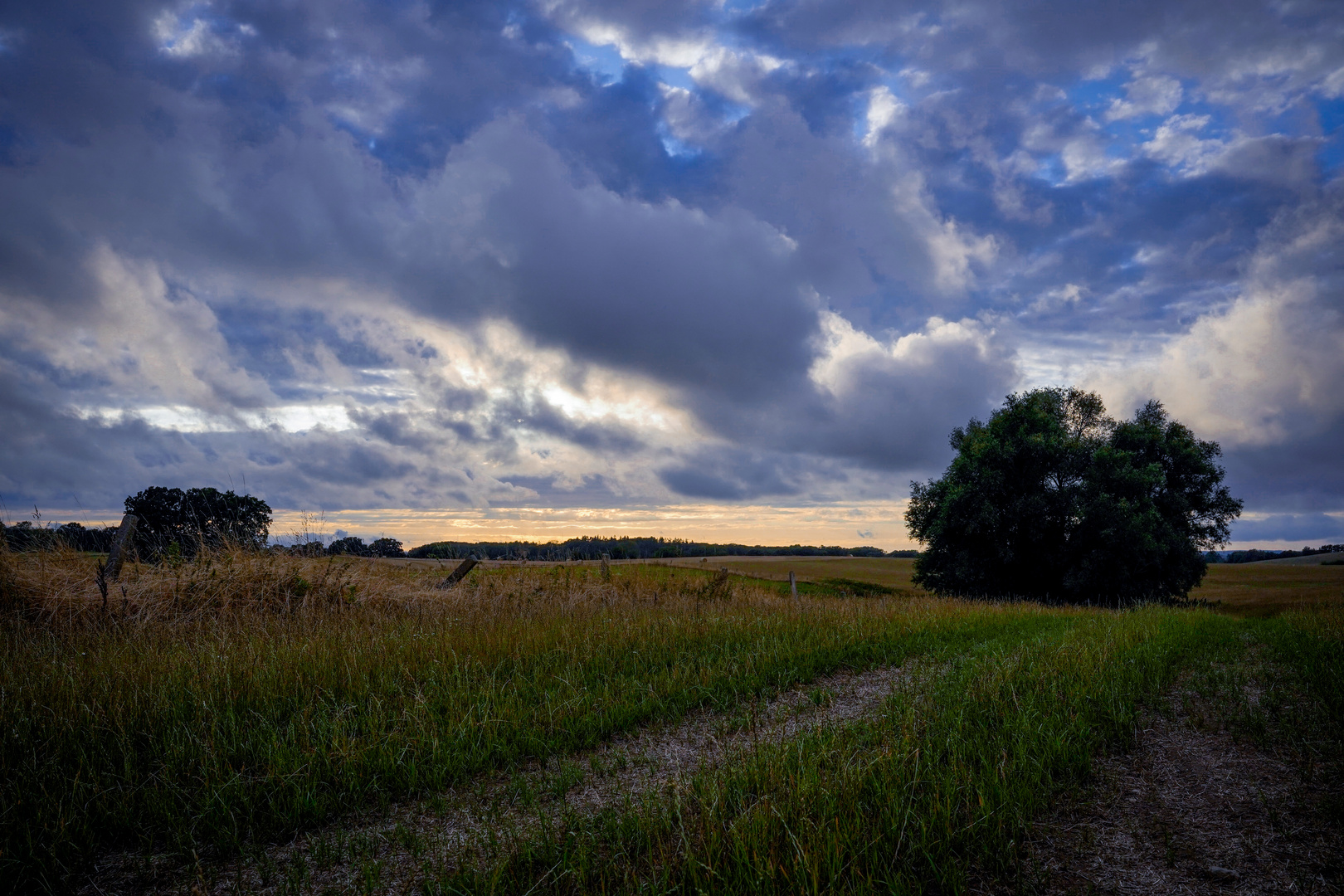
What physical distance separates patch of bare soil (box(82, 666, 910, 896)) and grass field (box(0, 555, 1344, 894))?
2.8 inches

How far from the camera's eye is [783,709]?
6.67 meters

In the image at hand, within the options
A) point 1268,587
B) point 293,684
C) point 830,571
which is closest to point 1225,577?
point 1268,587

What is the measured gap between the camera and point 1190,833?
13.3 ft

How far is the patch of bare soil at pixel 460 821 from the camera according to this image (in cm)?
374

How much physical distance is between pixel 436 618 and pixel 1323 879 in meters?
11.2

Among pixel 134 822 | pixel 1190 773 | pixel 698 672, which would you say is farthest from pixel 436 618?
pixel 1190 773

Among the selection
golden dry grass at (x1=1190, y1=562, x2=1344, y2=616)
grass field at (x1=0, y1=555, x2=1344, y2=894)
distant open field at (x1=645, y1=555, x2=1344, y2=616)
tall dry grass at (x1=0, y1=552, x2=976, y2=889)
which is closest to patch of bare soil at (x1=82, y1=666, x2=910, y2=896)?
grass field at (x1=0, y1=555, x2=1344, y2=894)

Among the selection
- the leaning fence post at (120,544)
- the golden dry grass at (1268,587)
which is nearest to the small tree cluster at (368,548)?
the leaning fence post at (120,544)

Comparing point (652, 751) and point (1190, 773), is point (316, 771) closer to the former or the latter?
point (652, 751)

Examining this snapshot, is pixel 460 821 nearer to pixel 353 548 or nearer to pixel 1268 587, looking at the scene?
pixel 353 548

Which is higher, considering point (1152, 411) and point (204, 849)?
point (1152, 411)

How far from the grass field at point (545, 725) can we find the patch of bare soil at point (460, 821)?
7 centimetres

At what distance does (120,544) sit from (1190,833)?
17081 millimetres

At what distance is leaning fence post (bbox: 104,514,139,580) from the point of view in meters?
12.1
